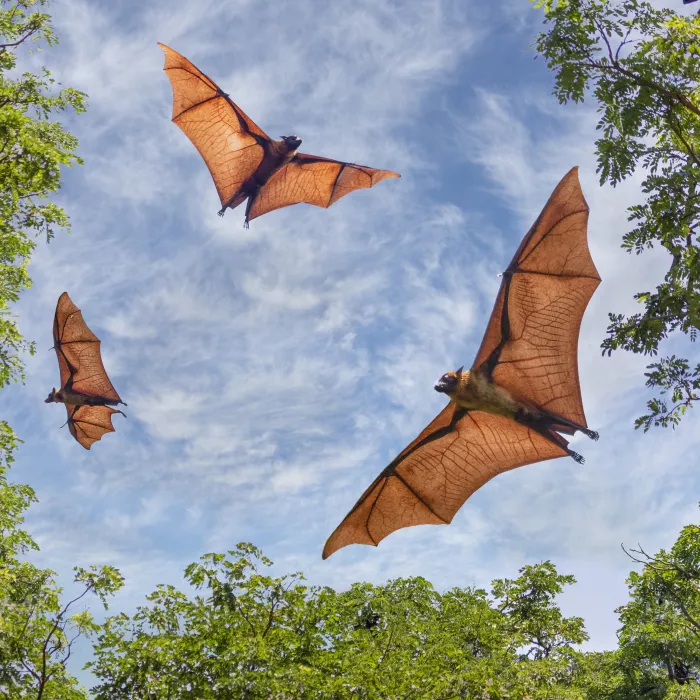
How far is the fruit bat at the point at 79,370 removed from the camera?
1847cm

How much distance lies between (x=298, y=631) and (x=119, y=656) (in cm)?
376

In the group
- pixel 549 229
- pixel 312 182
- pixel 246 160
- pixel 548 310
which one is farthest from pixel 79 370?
pixel 549 229

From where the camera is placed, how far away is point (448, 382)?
10203 mm

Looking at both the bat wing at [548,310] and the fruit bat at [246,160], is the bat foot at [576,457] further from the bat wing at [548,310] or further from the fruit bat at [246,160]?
the fruit bat at [246,160]

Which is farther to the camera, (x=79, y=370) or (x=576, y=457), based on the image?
(x=79, y=370)

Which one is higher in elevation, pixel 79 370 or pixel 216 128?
pixel 216 128

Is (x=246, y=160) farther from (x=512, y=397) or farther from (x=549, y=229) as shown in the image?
(x=512, y=397)

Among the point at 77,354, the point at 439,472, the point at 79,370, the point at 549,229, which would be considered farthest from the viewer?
the point at 79,370

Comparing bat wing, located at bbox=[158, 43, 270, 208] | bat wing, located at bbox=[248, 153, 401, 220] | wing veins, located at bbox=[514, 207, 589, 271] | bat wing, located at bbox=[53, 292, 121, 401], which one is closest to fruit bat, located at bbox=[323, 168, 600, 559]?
wing veins, located at bbox=[514, 207, 589, 271]

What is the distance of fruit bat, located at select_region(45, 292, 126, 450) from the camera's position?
1847cm

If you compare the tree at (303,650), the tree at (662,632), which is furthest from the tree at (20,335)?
the tree at (662,632)

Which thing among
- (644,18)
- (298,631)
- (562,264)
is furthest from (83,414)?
(644,18)

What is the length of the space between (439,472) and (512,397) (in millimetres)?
2187

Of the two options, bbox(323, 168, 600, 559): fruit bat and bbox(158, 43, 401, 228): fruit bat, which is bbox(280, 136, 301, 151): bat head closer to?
bbox(158, 43, 401, 228): fruit bat
